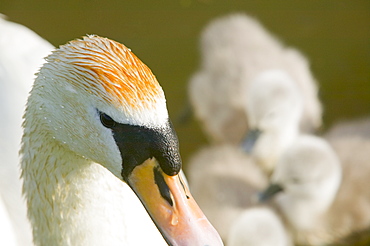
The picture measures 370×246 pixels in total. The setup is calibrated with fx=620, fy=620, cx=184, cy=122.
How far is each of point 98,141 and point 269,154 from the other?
5.65 ft

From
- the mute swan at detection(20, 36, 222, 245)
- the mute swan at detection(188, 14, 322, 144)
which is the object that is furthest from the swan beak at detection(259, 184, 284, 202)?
the mute swan at detection(20, 36, 222, 245)

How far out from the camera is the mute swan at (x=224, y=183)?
8.11ft

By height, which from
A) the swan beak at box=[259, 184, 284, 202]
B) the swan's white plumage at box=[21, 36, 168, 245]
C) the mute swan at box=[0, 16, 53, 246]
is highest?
the swan's white plumage at box=[21, 36, 168, 245]

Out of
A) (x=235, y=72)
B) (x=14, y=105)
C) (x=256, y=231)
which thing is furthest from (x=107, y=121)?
(x=235, y=72)

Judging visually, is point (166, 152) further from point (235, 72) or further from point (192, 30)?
point (192, 30)

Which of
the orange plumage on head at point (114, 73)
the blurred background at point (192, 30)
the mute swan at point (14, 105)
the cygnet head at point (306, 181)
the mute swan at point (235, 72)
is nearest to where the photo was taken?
the orange plumage on head at point (114, 73)

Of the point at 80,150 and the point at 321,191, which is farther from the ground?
the point at 80,150

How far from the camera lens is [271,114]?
2.65 m

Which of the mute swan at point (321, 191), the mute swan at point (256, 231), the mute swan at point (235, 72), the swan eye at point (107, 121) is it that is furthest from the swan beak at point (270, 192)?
the swan eye at point (107, 121)

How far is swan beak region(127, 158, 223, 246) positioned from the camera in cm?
116

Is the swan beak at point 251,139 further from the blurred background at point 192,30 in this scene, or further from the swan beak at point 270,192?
the blurred background at point 192,30

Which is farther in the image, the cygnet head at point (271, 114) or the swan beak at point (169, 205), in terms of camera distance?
the cygnet head at point (271, 114)

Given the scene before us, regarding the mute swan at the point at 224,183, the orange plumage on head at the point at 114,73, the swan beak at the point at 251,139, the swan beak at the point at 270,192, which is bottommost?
the mute swan at the point at 224,183

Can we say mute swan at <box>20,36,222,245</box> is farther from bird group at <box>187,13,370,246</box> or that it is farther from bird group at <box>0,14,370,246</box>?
bird group at <box>187,13,370,246</box>
